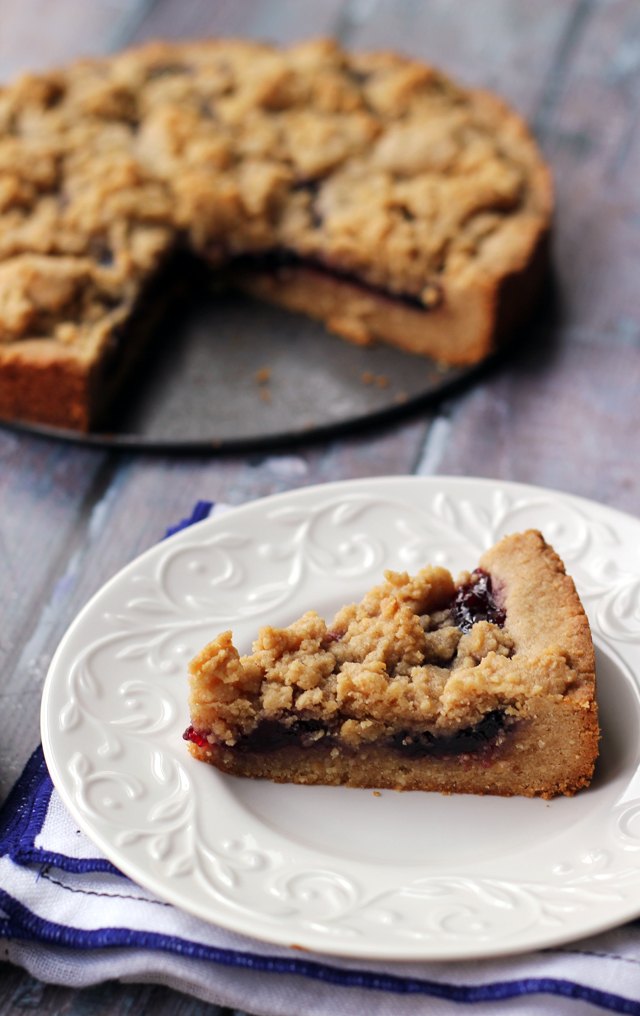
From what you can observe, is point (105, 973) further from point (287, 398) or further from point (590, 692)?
point (287, 398)

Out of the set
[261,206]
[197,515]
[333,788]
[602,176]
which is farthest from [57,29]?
[333,788]

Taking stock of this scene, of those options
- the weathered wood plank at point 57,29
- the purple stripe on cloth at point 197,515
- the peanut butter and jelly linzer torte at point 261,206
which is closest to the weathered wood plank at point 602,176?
the peanut butter and jelly linzer torte at point 261,206

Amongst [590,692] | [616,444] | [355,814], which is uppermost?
[590,692]

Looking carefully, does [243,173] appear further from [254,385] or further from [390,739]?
[390,739]

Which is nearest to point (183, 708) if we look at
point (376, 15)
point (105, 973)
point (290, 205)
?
point (105, 973)

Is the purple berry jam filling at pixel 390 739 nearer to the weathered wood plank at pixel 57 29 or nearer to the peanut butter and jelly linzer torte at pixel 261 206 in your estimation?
the peanut butter and jelly linzer torte at pixel 261 206
